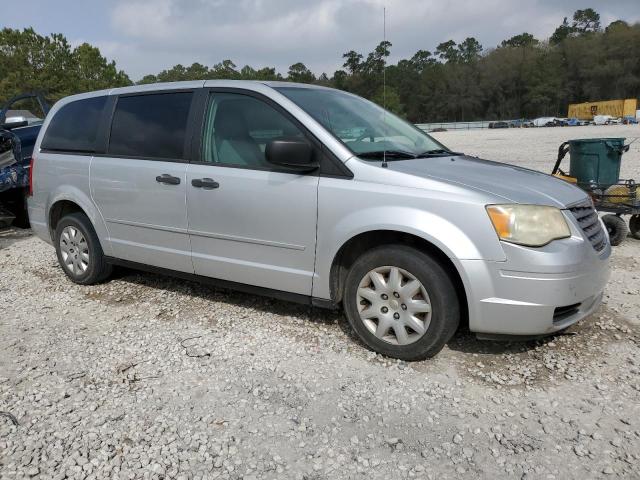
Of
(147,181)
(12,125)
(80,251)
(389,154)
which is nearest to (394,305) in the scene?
(389,154)

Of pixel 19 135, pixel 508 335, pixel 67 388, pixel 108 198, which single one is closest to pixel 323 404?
pixel 508 335

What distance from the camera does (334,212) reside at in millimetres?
3465

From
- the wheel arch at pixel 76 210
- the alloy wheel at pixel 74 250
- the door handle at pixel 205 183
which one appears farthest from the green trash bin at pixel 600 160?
the alloy wheel at pixel 74 250

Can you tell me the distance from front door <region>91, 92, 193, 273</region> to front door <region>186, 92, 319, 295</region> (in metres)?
0.18

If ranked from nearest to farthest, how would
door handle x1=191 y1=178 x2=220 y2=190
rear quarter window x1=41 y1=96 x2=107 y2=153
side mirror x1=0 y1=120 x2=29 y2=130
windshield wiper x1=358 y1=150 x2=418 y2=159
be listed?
1. windshield wiper x1=358 y1=150 x2=418 y2=159
2. door handle x1=191 y1=178 x2=220 y2=190
3. rear quarter window x1=41 y1=96 x2=107 y2=153
4. side mirror x1=0 y1=120 x2=29 y2=130

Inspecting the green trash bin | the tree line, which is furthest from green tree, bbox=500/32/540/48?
the green trash bin

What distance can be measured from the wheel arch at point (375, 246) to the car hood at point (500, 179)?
1.36 ft

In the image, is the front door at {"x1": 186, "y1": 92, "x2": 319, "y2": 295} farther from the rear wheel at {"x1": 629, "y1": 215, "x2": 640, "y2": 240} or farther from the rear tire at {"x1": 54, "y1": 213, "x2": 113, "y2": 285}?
the rear wheel at {"x1": 629, "y1": 215, "x2": 640, "y2": 240}

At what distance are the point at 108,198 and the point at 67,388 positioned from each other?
6.35 ft

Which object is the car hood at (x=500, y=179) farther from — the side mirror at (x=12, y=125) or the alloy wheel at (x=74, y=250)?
the side mirror at (x=12, y=125)

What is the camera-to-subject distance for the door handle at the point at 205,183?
392 cm

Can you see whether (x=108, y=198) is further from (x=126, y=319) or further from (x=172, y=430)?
(x=172, y=430)

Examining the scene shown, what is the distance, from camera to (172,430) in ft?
9.14

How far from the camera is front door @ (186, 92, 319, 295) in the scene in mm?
A: 3635
